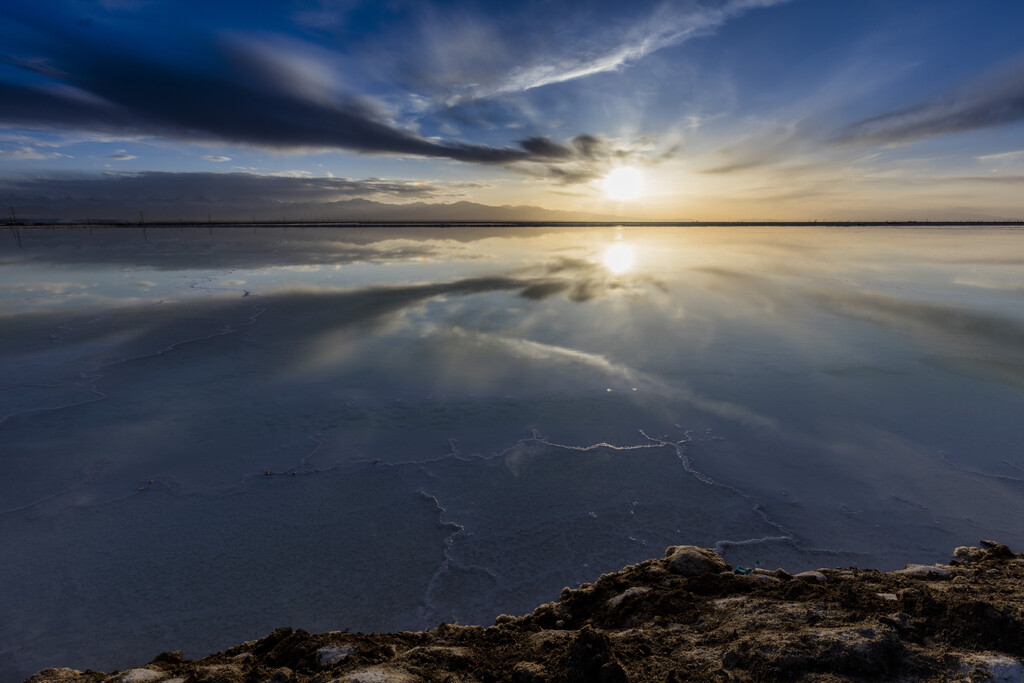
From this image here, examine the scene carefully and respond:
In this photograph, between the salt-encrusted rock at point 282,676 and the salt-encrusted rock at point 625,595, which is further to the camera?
the salt-encrusted rock at point 625,595

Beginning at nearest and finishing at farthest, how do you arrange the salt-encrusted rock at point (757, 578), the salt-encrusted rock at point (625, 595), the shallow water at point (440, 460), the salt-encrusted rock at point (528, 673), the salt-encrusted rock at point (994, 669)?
the salt-encrusted rock at point (994, 669) → the salt-encrusted rock at point (528, 673) → the salt-encrusted rock at point (625, 595) → the salt-encrusted rock at point (757, 578) → the shallow water at point (440, 460)

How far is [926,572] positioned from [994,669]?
5.03 ft

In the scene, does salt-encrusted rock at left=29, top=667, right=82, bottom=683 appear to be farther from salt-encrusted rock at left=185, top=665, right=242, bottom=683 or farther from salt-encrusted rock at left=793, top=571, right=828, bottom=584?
salt-encrusted rock at left=793, top=571, right=828, bottom=584

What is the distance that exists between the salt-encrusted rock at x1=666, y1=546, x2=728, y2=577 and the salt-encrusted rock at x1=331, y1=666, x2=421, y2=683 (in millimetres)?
2338

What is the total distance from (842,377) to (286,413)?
10.2 m

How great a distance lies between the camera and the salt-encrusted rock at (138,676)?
2.89 m

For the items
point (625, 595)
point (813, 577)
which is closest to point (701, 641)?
point (625, 595)

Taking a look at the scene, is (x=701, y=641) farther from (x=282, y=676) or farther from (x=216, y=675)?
(x=216, y=675)

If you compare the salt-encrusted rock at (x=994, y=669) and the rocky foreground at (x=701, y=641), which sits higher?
the salt-encrusted rock at (x=994, y=669)

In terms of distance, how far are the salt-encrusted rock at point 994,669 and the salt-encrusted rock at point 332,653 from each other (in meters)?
3.63

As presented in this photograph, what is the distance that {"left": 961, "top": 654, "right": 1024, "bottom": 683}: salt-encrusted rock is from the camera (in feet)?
8.21

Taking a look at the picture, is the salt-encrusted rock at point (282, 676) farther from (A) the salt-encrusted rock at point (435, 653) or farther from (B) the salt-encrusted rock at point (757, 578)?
(B) the salt-encrusted rock at point (757, 578)

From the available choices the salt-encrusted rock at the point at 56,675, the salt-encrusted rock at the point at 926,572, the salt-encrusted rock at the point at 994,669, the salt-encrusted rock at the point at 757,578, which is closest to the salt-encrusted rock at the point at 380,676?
the salt-encrusted rock at the point at 56,675

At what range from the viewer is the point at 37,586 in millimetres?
4074
